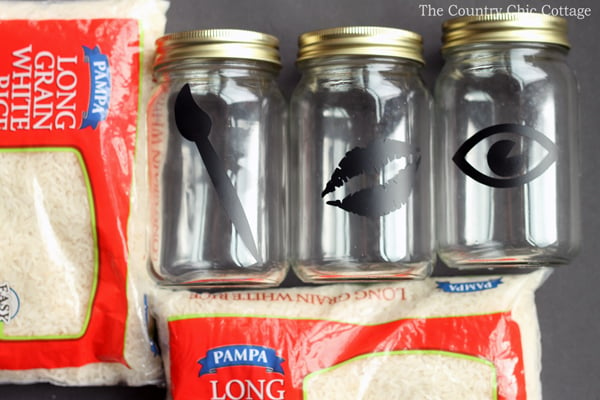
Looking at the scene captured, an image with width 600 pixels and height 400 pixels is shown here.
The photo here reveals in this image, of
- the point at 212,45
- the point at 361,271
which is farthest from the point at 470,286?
the point at 212,45

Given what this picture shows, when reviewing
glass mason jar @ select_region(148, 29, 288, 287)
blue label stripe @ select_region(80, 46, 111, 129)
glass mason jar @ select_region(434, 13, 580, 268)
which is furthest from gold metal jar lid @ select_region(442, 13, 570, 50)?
blue label stripe @ select_region(80, 46, 111, 129)

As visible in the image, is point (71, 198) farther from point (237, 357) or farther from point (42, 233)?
point (237, 357)

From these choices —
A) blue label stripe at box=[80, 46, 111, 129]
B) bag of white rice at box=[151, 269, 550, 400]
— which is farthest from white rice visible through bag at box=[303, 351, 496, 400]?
blue label stripe at box=[80, 46, 111, 129]

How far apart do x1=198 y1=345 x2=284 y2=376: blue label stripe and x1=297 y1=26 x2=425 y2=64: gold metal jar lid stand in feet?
1.38

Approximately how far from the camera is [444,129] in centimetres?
124

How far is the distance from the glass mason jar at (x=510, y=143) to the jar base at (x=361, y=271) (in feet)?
0.20

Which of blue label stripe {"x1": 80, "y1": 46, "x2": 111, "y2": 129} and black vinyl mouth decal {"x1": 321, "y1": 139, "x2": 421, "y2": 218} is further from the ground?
blue label stripe {"x1": 80, "y1": 46, "x2": 111, "y2": 129}

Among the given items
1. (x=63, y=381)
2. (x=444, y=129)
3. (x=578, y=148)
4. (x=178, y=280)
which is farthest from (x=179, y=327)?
(x=578, y=148)

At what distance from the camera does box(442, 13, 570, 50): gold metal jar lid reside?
1.17 m

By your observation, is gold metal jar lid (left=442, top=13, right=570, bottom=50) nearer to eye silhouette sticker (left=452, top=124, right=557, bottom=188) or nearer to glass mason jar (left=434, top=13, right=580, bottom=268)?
glass mason jar (left=434, top=13, right=580, bottom=268)

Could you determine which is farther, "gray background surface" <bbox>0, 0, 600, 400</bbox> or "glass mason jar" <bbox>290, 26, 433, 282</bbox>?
"gray background surface" <bbox>0, 0, 600, 400</bbox>

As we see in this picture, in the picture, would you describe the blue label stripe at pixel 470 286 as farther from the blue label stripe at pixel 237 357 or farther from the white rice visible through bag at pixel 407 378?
the blue label stripe at pixel 237 357

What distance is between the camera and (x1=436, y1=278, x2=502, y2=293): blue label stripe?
1.20m

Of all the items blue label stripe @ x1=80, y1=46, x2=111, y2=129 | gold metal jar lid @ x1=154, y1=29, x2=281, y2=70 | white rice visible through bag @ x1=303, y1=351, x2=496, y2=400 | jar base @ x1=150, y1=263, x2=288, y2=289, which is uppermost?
gold metal jar lid @ x1=154, y1=29, x2=281, y2=70
